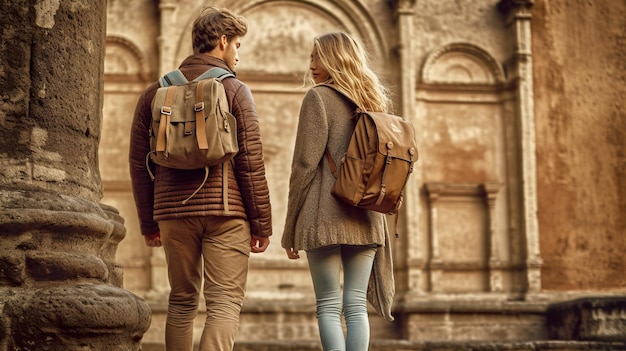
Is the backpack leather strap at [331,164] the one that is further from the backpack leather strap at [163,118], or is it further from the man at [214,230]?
the backpack leather strap at [163,118]

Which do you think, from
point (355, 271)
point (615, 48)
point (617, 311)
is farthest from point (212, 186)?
point (615, 48)

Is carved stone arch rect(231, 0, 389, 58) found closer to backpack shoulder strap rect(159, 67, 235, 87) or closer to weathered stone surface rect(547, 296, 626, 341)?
weathered stone surface rect(547, 296, 626, 341)

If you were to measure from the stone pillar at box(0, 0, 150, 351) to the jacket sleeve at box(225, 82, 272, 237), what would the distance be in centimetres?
63

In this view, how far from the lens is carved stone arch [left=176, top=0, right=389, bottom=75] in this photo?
12336mm

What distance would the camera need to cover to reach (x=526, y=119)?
40.5ft

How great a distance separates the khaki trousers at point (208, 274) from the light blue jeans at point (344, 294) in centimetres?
39

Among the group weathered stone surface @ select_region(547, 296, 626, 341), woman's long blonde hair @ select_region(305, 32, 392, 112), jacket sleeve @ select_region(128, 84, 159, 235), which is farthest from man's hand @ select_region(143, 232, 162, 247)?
weathered stone surface @ select_region(547, 296, 626, 341)

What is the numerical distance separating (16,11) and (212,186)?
45.5 inches

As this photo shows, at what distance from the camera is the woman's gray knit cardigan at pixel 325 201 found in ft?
14.5

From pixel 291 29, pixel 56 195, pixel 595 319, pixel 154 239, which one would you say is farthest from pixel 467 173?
pixel 56 195

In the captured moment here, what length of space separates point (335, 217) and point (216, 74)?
34.6 inches

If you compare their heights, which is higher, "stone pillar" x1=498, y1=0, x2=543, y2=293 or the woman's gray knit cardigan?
"stone pillar" x1=498, y1=0, x2=543, y2=293

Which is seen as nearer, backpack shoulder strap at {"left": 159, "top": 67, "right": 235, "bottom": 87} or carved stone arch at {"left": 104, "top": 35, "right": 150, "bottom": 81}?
backpack shoulder strap at {"left": 159, "top": 67, "right": 235, "bottom": 87}

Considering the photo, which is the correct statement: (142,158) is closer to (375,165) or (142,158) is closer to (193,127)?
(193,127)
